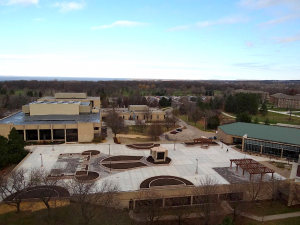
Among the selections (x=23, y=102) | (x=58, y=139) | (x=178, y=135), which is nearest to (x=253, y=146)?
(x=178, y=135)

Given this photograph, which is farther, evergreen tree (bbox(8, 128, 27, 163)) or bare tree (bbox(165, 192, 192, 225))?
evergreen tree (bbox(8, 128, 27, 163))

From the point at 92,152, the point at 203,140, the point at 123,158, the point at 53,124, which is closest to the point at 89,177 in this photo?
the point at 123,158

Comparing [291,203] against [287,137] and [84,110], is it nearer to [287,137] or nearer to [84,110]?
[287,137]

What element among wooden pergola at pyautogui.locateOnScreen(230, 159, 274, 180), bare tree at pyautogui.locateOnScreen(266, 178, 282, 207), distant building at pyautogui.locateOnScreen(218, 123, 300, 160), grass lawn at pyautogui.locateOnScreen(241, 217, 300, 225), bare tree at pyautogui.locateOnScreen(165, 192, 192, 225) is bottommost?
grass lawn at pyautogui.locateOnScreen(241, 217, 300, 225)

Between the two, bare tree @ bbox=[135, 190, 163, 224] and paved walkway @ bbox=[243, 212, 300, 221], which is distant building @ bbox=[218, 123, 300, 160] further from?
bare tree @ bbox=[135, 190, 163, 224]

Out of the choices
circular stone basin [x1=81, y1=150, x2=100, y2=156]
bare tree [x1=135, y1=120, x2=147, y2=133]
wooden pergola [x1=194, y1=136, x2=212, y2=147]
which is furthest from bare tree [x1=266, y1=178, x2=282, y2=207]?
bare tree [x1=135, y1=120, x2=147, y2=133]

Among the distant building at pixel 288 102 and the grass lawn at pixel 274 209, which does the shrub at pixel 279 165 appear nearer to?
the grass lawn at pixel 274 209
